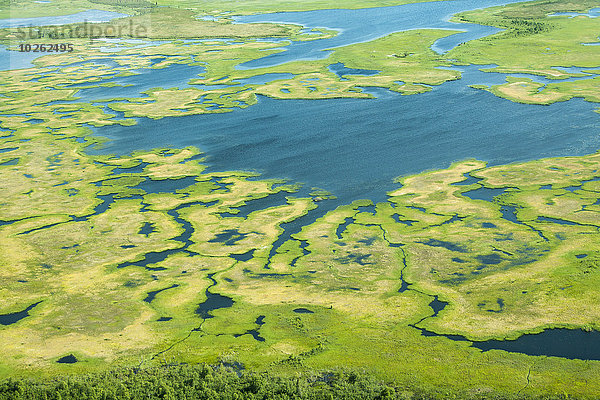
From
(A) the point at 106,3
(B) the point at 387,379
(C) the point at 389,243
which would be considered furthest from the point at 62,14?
(B) the point at 387,379

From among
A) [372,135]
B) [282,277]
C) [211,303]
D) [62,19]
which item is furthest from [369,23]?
[211,303]

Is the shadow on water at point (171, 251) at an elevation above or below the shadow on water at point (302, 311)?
Answer: below

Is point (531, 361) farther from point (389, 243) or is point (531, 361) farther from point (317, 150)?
point (317, 150)

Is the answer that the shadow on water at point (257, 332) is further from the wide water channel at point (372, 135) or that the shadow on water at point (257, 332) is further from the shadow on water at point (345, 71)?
the shadow on water at point (345, 71)

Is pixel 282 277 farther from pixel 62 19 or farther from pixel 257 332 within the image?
pixel 62 19

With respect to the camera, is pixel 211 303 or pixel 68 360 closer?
pixel 68 360

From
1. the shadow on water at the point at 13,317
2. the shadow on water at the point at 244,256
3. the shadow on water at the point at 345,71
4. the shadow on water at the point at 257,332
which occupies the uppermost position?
the shadow on water at the point at 345,71

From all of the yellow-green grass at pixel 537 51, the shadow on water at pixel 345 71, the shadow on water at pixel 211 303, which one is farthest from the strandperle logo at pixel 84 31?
the shadow on water at pixel 211 303
